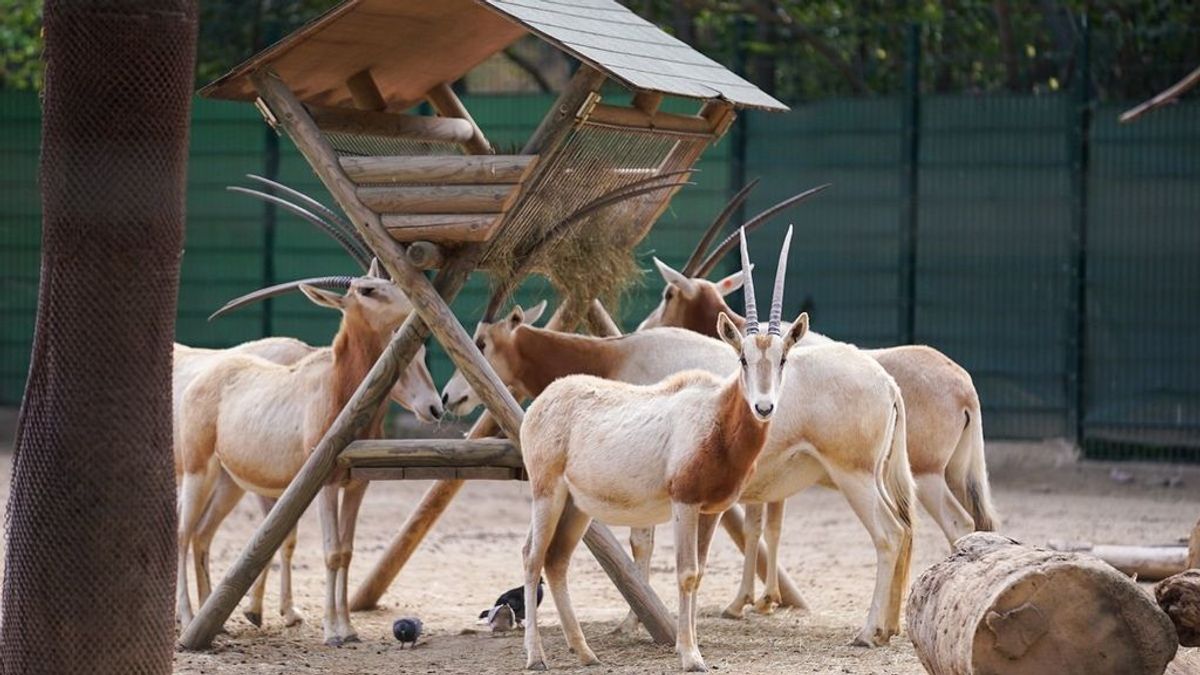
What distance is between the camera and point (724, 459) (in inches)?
273

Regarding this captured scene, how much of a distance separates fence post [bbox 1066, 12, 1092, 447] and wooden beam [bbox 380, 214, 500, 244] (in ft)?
25.3

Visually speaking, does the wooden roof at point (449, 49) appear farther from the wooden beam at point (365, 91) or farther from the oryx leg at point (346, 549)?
the oryx leg at point (346, 549)

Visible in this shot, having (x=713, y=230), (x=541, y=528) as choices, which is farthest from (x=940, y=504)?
(x=541, y=528)

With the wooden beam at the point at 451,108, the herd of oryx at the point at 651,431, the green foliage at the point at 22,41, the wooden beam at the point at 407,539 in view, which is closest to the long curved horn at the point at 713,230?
the herd of oryx at the point at 651,431

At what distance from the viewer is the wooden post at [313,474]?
7926 mm

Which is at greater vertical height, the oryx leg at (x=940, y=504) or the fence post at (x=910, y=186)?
the fence post at (x=910, y=186)

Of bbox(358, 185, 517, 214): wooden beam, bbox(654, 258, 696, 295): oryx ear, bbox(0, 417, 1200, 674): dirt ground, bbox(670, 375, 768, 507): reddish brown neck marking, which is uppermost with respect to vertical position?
bbox(358, 185, 517, 214): wooden beam

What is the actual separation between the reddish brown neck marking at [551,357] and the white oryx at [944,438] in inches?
34.3

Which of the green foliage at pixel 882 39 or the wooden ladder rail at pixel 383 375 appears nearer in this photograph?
the wooden ladder rail at pixel 383 375

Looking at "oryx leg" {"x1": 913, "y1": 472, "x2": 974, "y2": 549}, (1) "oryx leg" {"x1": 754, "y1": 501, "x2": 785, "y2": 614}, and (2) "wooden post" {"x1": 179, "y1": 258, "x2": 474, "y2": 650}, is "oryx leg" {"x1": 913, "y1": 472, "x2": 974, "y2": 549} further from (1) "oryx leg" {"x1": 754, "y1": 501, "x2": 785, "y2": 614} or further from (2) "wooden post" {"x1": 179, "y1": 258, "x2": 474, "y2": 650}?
(2) "wooden post" {"x1": 179, "y1": 258, "x2": 474, "y2": 650}

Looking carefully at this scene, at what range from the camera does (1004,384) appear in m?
14.4

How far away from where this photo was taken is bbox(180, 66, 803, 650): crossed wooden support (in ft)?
25.2

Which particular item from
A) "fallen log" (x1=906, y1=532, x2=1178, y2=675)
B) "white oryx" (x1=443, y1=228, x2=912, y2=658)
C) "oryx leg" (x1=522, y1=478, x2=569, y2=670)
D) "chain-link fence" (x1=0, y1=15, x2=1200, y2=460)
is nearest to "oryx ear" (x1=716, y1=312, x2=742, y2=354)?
"white oryx" (x1=443, y1=228, x2=912, y2=658)

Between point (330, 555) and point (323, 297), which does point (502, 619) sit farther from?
point (323, 297)
